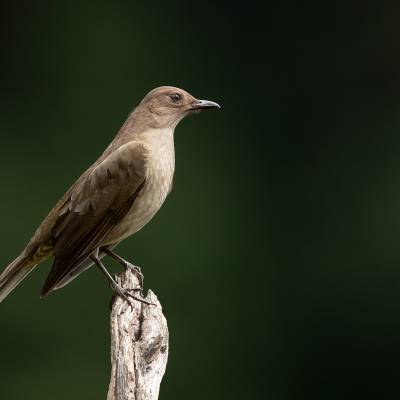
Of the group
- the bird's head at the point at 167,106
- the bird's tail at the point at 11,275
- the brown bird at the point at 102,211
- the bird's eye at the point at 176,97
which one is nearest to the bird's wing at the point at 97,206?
the brown bird at the point at 102,211

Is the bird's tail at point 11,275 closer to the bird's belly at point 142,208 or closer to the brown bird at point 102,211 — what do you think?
the brown bird at point 102,211

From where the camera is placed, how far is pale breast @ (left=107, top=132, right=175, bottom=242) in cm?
757

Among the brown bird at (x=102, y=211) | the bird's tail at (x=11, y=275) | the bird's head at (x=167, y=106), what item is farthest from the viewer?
the bird's head at (x=167, y=106)

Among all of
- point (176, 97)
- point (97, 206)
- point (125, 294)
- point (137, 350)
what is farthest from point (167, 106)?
point (137, 350)

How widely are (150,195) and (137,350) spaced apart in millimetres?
1118

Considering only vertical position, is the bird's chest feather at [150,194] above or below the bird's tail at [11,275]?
above

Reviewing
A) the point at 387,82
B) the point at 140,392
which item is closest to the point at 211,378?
the point at 387,82

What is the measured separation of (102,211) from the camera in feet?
24.8

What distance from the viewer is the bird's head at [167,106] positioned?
7.97 meters

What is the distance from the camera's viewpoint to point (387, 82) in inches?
699

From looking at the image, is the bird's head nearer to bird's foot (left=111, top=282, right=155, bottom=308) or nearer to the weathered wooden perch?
bird's foot (left=111, top=282, right=155, bottom=308)

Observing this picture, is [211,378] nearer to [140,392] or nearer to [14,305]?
[14,305]

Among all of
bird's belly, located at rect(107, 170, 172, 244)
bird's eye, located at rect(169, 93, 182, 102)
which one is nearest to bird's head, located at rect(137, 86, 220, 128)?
bird's eye, located at rect(169, 93, 182, 102)

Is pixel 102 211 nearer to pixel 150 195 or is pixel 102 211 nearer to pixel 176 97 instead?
pixel 150 195
